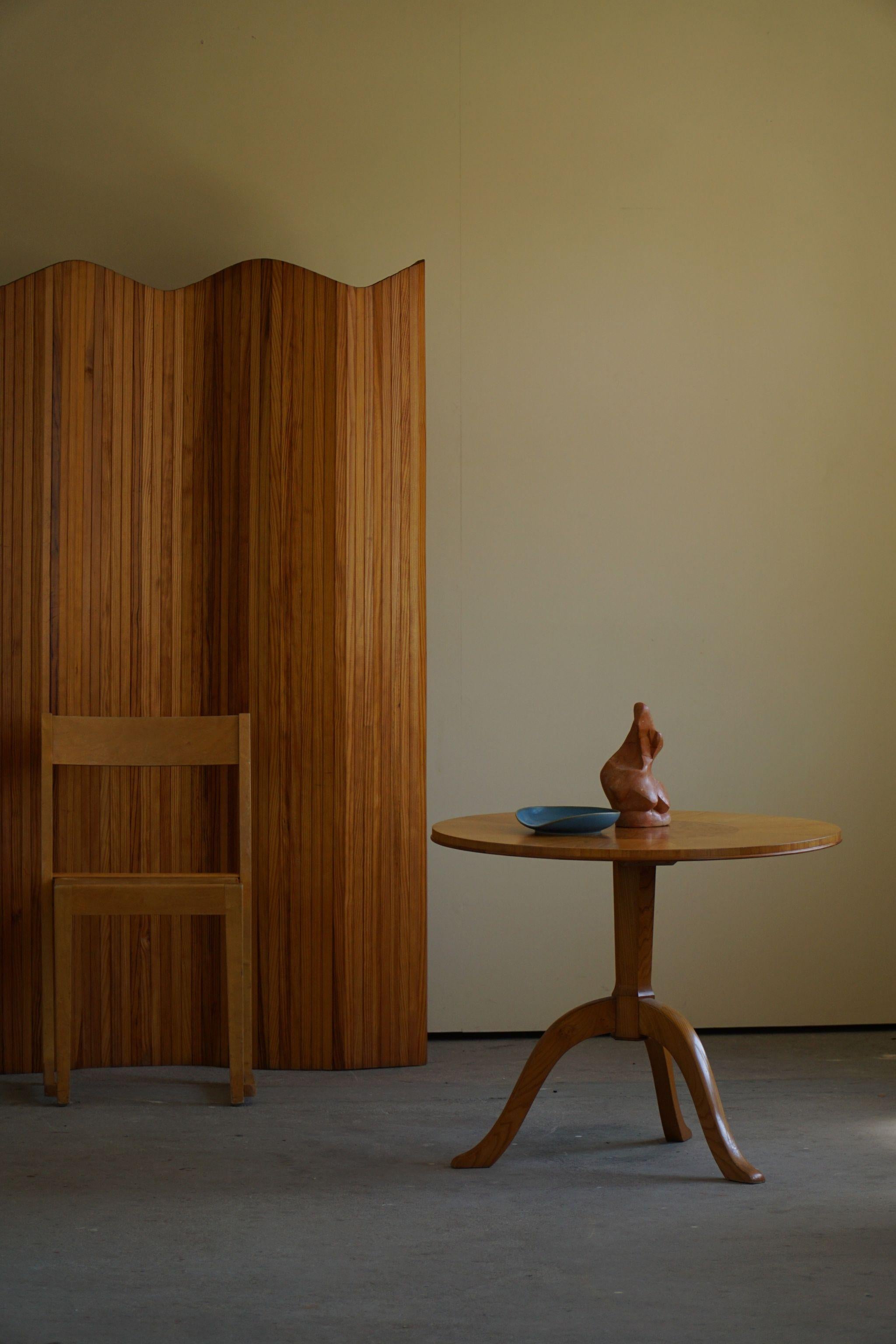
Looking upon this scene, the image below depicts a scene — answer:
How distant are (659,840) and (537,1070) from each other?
613mm

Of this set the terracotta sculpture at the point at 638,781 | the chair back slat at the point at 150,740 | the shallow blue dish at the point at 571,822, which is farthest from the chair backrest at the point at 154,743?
the terracotta sculpture at the point at 638,781

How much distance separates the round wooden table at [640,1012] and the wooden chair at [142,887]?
28.2 inches

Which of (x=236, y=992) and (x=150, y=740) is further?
(x=150, y=740)

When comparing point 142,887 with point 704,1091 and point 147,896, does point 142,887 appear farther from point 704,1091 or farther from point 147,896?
point 704,1091

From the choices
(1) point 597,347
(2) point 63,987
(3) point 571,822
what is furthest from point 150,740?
(1) point 597,347

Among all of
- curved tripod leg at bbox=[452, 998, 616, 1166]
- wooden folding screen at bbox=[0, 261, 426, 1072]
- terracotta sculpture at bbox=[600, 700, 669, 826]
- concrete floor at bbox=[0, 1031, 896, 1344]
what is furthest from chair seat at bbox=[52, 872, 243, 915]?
terracotta sculpture at bbox=[600, 700, 669, 826]

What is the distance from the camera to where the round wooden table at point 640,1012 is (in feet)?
7.62

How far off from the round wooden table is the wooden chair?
0.72 m

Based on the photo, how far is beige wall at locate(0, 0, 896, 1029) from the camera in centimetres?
364

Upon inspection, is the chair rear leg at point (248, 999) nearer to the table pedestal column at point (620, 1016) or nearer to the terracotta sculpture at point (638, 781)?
the table pedestal column at point (620, 1016)

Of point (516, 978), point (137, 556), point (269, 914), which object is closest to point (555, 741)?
point (516, 978)

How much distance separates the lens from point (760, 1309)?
6.10ft

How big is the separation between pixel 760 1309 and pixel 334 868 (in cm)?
164

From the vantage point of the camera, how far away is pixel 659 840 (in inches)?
88.5
